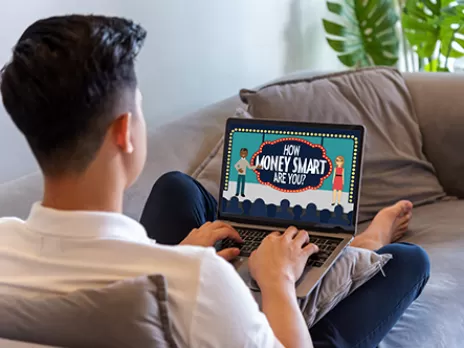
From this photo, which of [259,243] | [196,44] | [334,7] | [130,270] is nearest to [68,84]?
[130,270]

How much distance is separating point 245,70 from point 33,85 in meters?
2.05

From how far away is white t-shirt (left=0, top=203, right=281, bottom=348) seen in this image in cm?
87

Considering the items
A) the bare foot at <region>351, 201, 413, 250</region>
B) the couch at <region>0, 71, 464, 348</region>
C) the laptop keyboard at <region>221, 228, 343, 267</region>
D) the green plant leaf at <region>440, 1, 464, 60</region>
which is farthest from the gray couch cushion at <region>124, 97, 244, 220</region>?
the green plant leaf at <region>440, 1, 464, 60</region>

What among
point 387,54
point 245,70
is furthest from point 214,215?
point 387,54

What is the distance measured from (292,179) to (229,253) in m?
0.34

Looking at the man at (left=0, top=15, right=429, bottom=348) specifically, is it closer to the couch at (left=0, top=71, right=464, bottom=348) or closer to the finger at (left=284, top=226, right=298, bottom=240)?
the finger at (left=284, top=226, right=298, bottom=240)

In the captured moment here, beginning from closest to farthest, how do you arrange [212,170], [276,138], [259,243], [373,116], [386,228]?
[259,243] → [276,138] → [386,228] → [212,170] → [373,116]

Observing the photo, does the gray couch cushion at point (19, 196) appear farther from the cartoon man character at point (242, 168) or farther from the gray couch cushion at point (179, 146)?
the cartoon man character at point (242, 168)

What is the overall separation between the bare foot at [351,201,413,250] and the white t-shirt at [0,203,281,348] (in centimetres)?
91

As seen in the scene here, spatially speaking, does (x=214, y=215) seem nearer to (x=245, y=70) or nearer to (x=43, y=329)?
(x=43, y=329)

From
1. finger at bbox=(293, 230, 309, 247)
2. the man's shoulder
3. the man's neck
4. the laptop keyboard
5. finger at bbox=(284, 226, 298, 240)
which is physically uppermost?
the man's neck

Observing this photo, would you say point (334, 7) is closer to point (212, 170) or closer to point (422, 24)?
point (422, 24)

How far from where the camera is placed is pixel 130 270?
898 millimetres

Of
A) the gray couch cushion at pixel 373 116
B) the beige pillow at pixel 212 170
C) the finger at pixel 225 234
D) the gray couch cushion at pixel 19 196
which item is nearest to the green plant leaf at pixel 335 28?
the gray couch cushion at pixel 373 116
